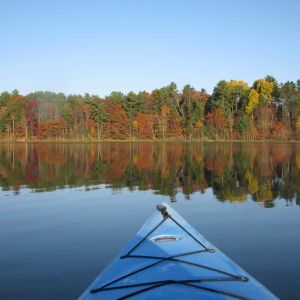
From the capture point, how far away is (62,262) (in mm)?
8086

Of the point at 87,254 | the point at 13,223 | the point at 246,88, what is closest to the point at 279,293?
the point at 87,254

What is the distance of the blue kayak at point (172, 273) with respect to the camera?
446 cm

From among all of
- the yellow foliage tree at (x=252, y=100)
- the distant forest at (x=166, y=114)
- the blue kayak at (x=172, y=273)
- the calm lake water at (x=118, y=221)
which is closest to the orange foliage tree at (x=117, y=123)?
the distant forest at (x=166, y=114)

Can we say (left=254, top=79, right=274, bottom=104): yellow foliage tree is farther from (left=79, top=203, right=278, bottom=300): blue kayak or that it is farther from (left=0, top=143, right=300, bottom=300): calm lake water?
(left=79, top=203, right=278, bottom=300): blue kayak

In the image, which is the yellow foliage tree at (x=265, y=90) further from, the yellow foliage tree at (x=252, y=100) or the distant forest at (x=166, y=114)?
the yellow foliage tree at (x=252, y=100)

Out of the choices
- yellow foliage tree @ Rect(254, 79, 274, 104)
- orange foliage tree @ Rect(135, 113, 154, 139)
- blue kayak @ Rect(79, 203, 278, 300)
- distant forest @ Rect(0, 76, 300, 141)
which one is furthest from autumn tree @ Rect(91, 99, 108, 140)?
blue kayak @ Rect(79, 203, 278, 300)

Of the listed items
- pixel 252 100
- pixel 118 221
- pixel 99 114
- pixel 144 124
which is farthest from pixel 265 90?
pixel 118 221

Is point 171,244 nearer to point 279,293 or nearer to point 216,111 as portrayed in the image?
point 279,293

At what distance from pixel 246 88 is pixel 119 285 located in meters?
89.6

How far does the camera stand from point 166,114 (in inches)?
3565

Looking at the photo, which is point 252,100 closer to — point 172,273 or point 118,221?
point 118,221

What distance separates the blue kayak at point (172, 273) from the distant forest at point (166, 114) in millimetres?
79362

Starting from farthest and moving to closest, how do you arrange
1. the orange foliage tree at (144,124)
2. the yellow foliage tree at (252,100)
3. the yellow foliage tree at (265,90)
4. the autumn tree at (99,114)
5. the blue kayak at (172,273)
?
the autumn tree at (99,114) → the orange foliage tree at (144,124) → the yellow foliage tree at (265,90) → the yellow foliage tree at (252,100) → the blue kayak at (172,273)

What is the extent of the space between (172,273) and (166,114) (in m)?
86.3
